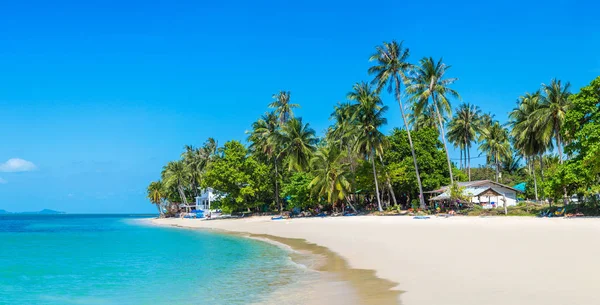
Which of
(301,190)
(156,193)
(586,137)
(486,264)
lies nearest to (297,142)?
(301,190)

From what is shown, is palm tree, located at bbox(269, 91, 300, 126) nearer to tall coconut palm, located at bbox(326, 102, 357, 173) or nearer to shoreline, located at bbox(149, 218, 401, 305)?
tall coconut palm, located at bbox(326, 102, 357, 173)

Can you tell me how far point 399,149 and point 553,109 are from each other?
14.6 meters

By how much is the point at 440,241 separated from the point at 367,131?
23276 millimetres

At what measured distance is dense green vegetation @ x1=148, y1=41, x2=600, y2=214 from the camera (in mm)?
25391

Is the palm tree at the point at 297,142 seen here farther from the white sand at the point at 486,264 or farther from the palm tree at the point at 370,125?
the white sand at the point at 486,264

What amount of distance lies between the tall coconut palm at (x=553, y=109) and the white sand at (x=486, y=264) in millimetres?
15571

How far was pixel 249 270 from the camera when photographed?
13992 millimetres

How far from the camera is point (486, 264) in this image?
34.1 feet

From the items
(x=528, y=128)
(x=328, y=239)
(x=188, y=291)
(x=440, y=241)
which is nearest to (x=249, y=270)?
(x=188, y=291)

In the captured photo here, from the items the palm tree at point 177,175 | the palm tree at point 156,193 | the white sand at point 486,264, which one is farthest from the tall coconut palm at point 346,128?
the palm tree at point 156,193

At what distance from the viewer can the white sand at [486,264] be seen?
7305 mm

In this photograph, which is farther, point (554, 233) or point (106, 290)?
point (554, 233)

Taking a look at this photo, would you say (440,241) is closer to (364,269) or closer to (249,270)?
(364,269)

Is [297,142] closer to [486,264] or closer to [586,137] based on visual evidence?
[586,137]
